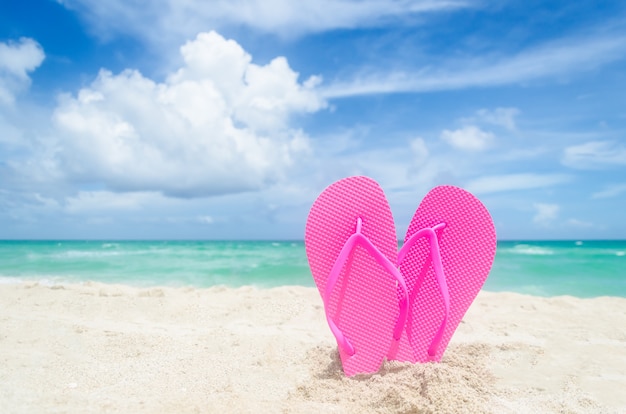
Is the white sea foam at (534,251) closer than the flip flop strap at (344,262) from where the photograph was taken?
No

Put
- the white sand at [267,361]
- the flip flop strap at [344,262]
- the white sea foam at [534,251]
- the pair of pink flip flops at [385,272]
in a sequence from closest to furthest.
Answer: the white sand at [267,361]
the flip flop strap at [344,262]
the pair of pink flip flops at [385,272]
the white sea foam at [534,251]

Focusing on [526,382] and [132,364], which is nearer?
[526,382]

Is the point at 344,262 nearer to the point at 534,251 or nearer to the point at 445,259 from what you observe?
the point at 445,259

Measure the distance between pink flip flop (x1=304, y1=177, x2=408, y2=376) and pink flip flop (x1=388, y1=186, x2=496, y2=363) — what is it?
12 centimetres

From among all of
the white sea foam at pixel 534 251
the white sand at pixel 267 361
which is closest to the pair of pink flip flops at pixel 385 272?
the white sand at pixel 267 361

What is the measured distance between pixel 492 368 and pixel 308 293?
2749mm

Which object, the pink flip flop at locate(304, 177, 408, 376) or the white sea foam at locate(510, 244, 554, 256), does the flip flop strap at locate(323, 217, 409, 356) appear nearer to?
the pink flip flop at locate(304, 177, 408, 376)

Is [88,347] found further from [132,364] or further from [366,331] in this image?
[366,331]

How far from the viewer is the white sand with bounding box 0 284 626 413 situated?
86.8 inches

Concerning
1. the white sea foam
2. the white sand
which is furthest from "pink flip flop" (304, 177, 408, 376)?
the white sea foam

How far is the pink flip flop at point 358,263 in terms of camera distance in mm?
2678

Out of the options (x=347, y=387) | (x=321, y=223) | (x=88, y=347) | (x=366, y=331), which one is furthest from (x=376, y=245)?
(x=88, y=347)

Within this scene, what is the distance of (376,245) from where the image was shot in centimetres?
270

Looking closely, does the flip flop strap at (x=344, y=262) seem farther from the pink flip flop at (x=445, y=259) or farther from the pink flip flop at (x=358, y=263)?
the pink flip flop at (x=445, y=259)
